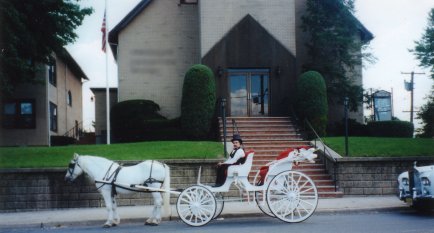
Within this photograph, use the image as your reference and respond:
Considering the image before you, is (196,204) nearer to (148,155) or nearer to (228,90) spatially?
(148,155)

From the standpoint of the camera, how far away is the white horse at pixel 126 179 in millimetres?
12539

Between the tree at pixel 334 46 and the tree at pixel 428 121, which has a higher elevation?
the tree at pixel 334 46

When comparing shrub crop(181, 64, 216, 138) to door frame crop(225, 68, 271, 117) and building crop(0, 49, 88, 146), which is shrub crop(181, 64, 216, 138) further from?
building crop(0, 49, 88, 146)

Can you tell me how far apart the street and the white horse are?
0.43 m

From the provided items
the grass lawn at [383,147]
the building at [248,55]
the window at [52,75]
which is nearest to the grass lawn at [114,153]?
the grass lawn at [383,147]

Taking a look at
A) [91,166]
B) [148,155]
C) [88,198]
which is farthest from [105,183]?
[148,155]

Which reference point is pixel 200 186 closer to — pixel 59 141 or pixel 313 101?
pixel 313 101

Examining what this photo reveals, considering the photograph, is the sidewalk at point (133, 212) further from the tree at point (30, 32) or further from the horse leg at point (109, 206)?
the tree at point (30, 32)

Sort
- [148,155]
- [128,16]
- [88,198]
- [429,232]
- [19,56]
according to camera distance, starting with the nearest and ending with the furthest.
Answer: [429,232] → [88,198] → [148,155] → [19,56] → [128,16]

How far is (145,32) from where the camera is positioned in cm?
2880

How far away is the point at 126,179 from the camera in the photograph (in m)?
12.7

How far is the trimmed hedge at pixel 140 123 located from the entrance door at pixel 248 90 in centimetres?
340

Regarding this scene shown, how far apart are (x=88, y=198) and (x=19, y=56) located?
379 inches

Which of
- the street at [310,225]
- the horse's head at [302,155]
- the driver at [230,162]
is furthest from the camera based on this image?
the driver at [230,162]
